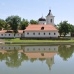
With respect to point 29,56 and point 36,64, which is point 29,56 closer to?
point 29,56

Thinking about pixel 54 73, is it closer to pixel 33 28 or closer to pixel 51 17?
pixel 33 28

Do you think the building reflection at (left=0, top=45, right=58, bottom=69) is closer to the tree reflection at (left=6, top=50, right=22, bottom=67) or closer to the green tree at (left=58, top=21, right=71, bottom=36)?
the tree reflection at (left=6, top=50, right=22, bottom=67)

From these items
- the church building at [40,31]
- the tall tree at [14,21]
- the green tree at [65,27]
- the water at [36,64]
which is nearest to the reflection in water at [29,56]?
the water at [36,64]

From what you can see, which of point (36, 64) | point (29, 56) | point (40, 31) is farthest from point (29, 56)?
point (40, 31)

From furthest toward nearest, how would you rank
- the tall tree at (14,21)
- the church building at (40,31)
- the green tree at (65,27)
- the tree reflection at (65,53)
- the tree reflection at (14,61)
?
1. the tall tree at (14,21)
2. the green tree at (65,27)
3. the church building at (40,31)
4. the tree reflection at (65,53)
5. the tree reflection at (14,61)

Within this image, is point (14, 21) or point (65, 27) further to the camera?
point (14, 21)

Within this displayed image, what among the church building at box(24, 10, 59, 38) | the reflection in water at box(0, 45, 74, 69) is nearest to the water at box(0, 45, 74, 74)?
the reflection in water at box(0, 45, 74, 69)

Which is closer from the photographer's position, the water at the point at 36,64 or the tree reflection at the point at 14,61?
the water at the point at 36,64

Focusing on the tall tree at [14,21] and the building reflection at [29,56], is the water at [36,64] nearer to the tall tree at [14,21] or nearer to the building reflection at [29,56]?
the building reflection at [29,56]

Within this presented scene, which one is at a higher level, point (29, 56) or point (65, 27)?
point (65, 27)

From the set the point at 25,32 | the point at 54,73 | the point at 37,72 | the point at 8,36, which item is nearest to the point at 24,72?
the point at 37,72

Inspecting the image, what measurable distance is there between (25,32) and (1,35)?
8.80m

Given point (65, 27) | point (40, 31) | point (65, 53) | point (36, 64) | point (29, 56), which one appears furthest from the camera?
point (65, 27)

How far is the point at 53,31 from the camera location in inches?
2623
